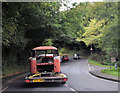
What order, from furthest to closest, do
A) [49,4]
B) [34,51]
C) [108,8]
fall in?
[108,8] → [49,4] → [34,51]

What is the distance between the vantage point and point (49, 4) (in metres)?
16.2

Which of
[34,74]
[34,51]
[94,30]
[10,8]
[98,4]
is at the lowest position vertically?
[34,74]

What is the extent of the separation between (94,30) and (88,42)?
132 inches

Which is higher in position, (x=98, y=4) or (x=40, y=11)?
(x=98, y=4)

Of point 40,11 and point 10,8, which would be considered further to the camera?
point 40,11

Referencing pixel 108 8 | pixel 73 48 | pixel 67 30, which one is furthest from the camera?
pixel 73 48

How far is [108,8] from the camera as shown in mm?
38250

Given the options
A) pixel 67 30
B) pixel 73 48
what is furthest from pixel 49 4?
pixel 73 48

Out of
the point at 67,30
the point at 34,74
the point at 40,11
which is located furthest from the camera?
the point at 67,30

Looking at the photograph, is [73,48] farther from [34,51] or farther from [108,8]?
[34,51]

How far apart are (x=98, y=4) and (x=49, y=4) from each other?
1095 inches

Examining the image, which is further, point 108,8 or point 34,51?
point 108,8

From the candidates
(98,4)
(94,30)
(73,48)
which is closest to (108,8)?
(98,4)

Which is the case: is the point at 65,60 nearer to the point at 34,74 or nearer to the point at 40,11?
the point at 40,11
